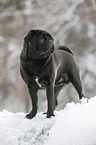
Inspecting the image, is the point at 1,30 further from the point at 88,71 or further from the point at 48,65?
the point at 48,65

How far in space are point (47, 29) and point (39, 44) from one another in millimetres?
4038

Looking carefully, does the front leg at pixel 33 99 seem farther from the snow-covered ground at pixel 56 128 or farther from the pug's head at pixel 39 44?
the pug's head at pixel 39 44

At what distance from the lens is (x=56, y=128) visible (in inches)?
55.1

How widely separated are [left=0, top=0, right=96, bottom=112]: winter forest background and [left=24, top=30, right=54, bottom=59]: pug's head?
12.6 ft

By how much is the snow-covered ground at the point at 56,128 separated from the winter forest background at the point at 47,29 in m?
3.69

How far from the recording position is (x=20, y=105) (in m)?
5.97

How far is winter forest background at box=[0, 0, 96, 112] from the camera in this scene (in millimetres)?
5473

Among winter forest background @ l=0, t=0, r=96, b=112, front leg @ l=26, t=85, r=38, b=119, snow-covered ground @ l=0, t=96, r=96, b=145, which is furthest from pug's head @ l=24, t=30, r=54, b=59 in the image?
winter forest background @ l=0, t=0, r=96, b=112

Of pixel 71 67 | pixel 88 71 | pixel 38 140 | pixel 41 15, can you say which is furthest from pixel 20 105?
pixel 38 140

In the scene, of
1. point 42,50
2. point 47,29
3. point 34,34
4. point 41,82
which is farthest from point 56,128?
point 47,29

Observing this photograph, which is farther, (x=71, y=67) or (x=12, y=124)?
(x=71, y=67)

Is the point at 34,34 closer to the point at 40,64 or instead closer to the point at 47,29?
the point at 40,64

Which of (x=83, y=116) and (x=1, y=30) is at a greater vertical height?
(x=1, y=30)

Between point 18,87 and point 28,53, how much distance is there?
392 centimetres
